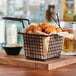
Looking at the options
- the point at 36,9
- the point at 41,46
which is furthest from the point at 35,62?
the point at 36,9

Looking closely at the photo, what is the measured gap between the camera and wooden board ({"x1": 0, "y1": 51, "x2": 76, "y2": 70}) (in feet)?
3.75

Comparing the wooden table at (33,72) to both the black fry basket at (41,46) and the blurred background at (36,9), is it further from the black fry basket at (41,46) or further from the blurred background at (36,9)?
the blurred background at (36,9)

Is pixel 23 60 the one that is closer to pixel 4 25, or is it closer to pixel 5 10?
pixel 4 25

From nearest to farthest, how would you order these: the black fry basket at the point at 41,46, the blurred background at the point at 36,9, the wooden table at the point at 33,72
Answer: the wooden table at the point at 33,72 < the black fry basket at the point at 41,46 < the blurred background at the point at 36,9

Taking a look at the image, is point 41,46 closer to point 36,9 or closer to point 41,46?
point 41,46

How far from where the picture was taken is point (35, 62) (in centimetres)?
116

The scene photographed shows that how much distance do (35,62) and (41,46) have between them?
7cm

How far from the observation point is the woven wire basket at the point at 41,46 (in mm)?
Result: 1167

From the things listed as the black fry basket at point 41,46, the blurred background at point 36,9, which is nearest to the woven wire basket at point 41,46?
the black fry basket at point 41,46

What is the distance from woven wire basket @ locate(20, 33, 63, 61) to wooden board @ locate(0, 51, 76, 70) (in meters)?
0.03

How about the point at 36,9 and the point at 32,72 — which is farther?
the point at 36,9

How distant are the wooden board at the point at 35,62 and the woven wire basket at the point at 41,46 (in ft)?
0.10

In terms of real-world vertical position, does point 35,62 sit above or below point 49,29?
below

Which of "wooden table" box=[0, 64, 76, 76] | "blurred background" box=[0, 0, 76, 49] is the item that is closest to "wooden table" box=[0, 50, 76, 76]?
"wooden table" box=[0, 64, 76, 76]
